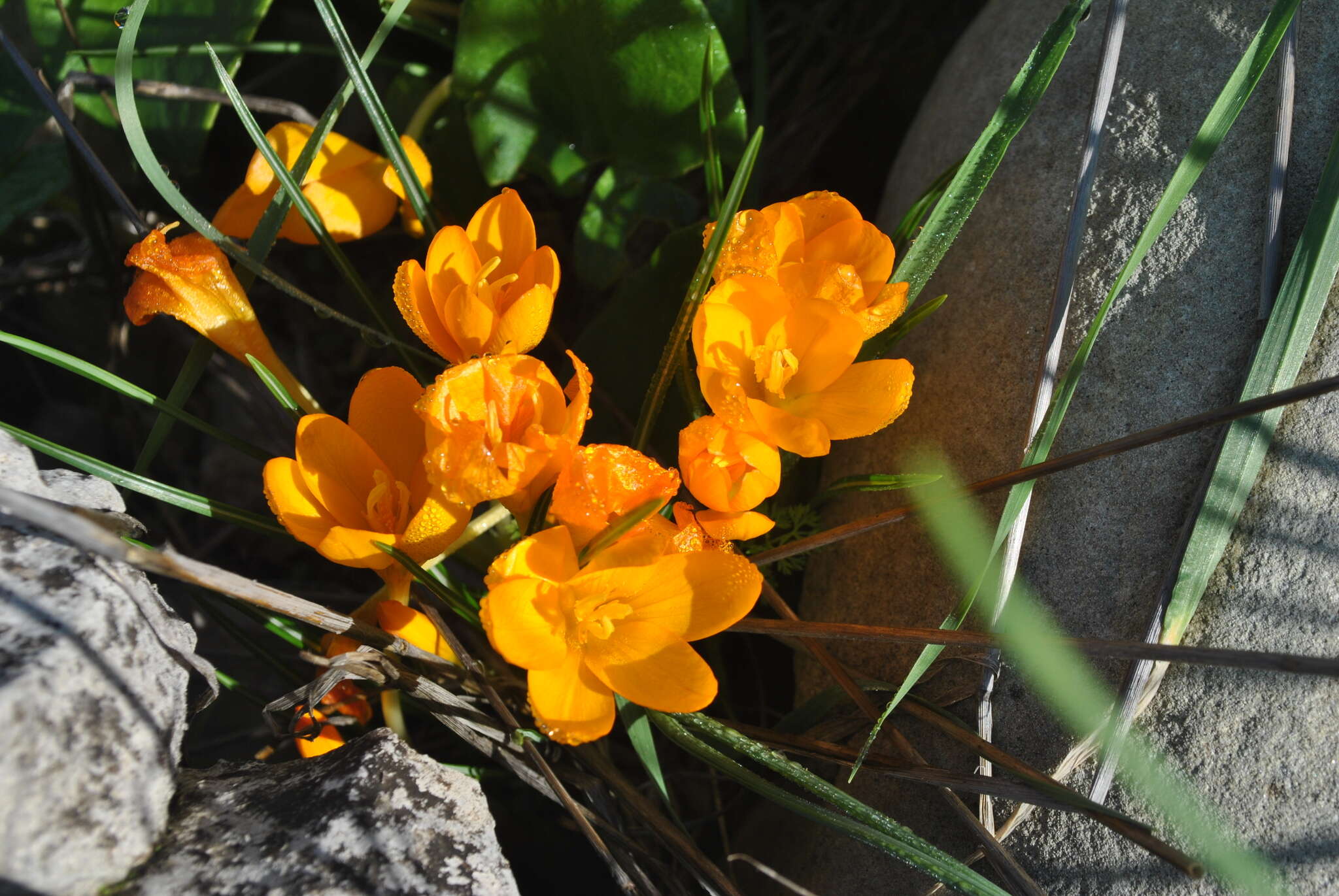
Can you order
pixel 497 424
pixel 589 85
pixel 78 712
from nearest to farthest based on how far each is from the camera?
1. pixel 78 712
2. pixel 497 424
3. pixel 589 85

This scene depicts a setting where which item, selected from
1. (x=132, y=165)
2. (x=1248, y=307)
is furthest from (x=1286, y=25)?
(x=132, y=165)

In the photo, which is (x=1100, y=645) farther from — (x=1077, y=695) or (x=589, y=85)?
(x=589, y=85)

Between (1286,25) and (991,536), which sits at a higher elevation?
(1286,25)

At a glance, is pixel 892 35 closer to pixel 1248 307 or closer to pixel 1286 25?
pixel 1286 25

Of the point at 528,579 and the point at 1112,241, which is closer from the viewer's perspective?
the point at 528,579

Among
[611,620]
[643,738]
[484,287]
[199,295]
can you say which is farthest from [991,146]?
[199,295]

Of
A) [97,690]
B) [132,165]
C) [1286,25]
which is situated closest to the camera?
[97,690]
